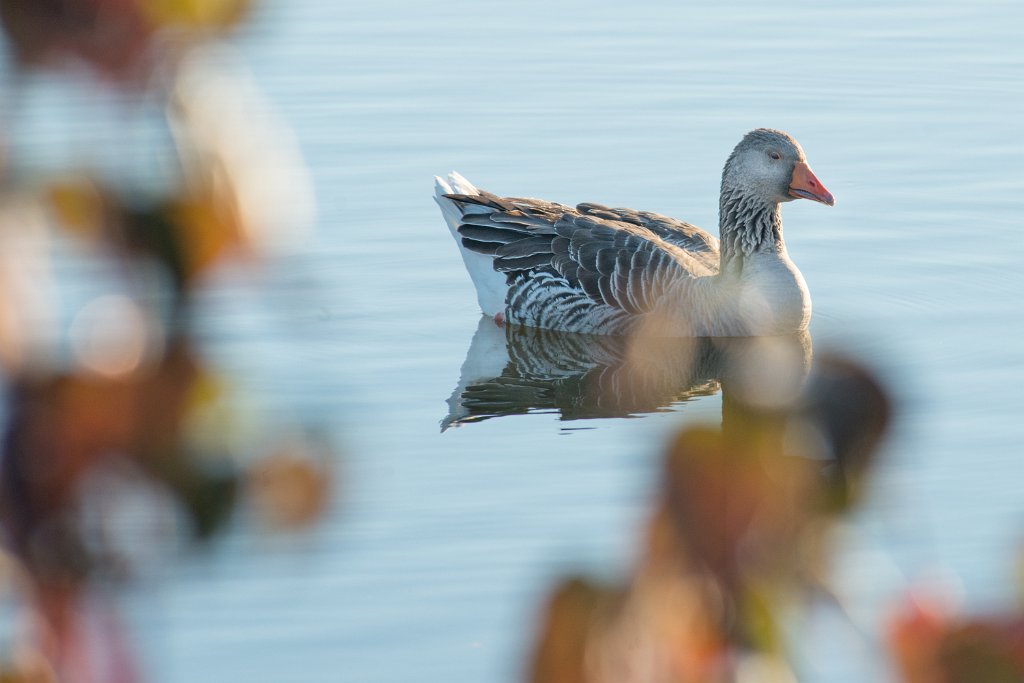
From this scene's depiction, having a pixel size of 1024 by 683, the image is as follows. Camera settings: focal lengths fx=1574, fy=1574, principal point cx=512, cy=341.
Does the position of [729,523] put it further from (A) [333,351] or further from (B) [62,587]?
(A) [333,351]

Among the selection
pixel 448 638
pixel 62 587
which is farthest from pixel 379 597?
pixel 62 587

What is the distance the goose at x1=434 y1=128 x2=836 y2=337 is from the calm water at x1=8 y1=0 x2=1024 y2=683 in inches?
15.8

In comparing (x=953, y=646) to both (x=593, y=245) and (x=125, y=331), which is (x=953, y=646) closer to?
(x=125, y=331)

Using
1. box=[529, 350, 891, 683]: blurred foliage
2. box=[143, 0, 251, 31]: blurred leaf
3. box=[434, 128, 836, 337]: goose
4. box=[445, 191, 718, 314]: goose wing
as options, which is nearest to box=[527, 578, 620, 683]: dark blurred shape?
box=[529, 350, 891, 683]: blurred foliage

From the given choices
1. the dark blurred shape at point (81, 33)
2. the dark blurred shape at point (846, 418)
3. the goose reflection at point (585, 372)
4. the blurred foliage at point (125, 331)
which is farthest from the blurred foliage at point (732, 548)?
the goose reflection at point (585, 372)

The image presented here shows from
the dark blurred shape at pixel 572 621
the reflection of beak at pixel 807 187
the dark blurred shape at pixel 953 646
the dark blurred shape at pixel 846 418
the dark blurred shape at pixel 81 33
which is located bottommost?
the dark blurred shape at pixel 953 646

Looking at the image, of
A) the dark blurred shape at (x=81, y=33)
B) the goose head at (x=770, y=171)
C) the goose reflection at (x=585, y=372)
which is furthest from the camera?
the goose head at (x=770, y=171)

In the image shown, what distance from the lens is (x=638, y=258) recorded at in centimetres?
1018

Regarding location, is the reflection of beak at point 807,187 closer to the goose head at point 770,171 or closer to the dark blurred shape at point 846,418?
the goose head at point 770,171

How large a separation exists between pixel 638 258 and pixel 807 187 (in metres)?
1.16

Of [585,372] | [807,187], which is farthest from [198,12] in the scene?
[807,187]

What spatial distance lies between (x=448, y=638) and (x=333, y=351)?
3.62 meters

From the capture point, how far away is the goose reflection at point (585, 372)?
27.1 ft

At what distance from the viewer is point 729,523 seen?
2.80ft
